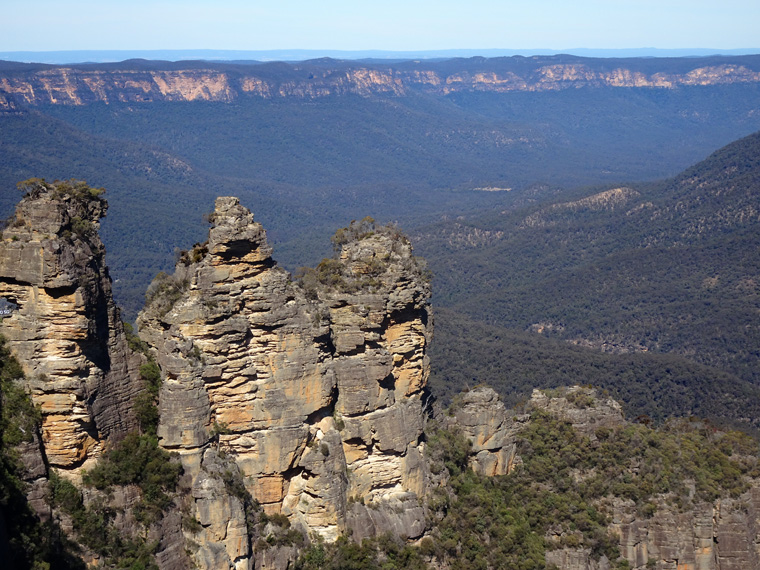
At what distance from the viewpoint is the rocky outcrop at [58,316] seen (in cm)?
2259

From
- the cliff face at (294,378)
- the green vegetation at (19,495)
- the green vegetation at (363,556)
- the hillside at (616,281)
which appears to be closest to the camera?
the green vegetation at (19,495)

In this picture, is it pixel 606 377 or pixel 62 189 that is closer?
pixel 62 189

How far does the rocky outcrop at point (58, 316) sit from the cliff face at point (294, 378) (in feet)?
6.81

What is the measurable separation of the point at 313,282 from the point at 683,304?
80863mm

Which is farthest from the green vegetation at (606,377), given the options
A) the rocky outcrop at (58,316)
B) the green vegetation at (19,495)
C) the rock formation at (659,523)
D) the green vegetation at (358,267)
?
the green vegetation at (19,495)

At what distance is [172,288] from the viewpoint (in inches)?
1015

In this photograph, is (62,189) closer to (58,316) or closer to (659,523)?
(58,316)

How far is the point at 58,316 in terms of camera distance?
2284 cm

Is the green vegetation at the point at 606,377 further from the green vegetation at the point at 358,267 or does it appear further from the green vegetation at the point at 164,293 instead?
the green vegetation at the point at 164,293

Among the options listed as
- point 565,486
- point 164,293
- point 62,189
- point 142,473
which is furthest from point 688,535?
point 62,189

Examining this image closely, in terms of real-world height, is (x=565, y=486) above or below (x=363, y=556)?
below

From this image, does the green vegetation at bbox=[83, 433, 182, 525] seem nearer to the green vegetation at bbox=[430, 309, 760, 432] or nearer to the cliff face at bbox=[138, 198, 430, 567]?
the cliff face at bbox=[138, 198, 430, 567]

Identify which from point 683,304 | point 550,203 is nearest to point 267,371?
point 683,304

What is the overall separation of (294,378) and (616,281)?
91.5 meters
